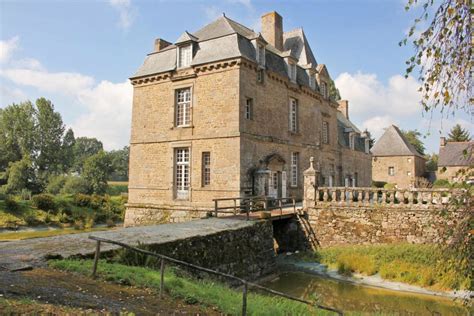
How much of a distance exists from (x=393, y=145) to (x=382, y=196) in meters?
29.7

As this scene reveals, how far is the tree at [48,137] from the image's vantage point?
44750mm

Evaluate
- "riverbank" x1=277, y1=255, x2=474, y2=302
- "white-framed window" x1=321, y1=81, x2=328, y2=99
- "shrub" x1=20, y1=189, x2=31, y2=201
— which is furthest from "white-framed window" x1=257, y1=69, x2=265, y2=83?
"shrub" x1=20, y1=189, x2=31, y2=201

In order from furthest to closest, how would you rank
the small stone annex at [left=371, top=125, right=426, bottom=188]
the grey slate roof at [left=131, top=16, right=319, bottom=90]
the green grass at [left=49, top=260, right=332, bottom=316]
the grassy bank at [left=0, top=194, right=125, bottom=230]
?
the small stone annex at [left=371, top=125, right=426, bottom=188], the grassy bank at [left=0, top=194, right=125, bottom=230], the grey slate roof at [left=131, top=16, right=319, bottom=90], the green grass at [left=49, top=260, right=332, bottom=316]

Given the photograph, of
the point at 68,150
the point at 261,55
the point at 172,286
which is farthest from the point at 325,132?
the point at 68,150

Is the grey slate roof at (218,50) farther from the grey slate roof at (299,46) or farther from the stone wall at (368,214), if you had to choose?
the stone wall at (368,214)

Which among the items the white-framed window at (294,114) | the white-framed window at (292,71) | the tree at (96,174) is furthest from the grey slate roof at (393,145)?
the tree at (96,174)

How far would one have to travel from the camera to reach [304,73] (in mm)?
22359

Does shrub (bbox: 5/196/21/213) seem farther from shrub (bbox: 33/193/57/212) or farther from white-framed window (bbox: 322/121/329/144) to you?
white-framed window (bbox: 322/121/329/144)

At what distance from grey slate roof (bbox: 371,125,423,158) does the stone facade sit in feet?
1.52

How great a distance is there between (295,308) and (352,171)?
23271mm

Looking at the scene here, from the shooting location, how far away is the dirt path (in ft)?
15.2

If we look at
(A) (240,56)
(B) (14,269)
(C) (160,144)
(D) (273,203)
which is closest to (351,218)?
(D) (273,203)

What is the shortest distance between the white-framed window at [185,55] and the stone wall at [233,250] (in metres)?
8.94

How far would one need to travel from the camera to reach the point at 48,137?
45.1 metres
